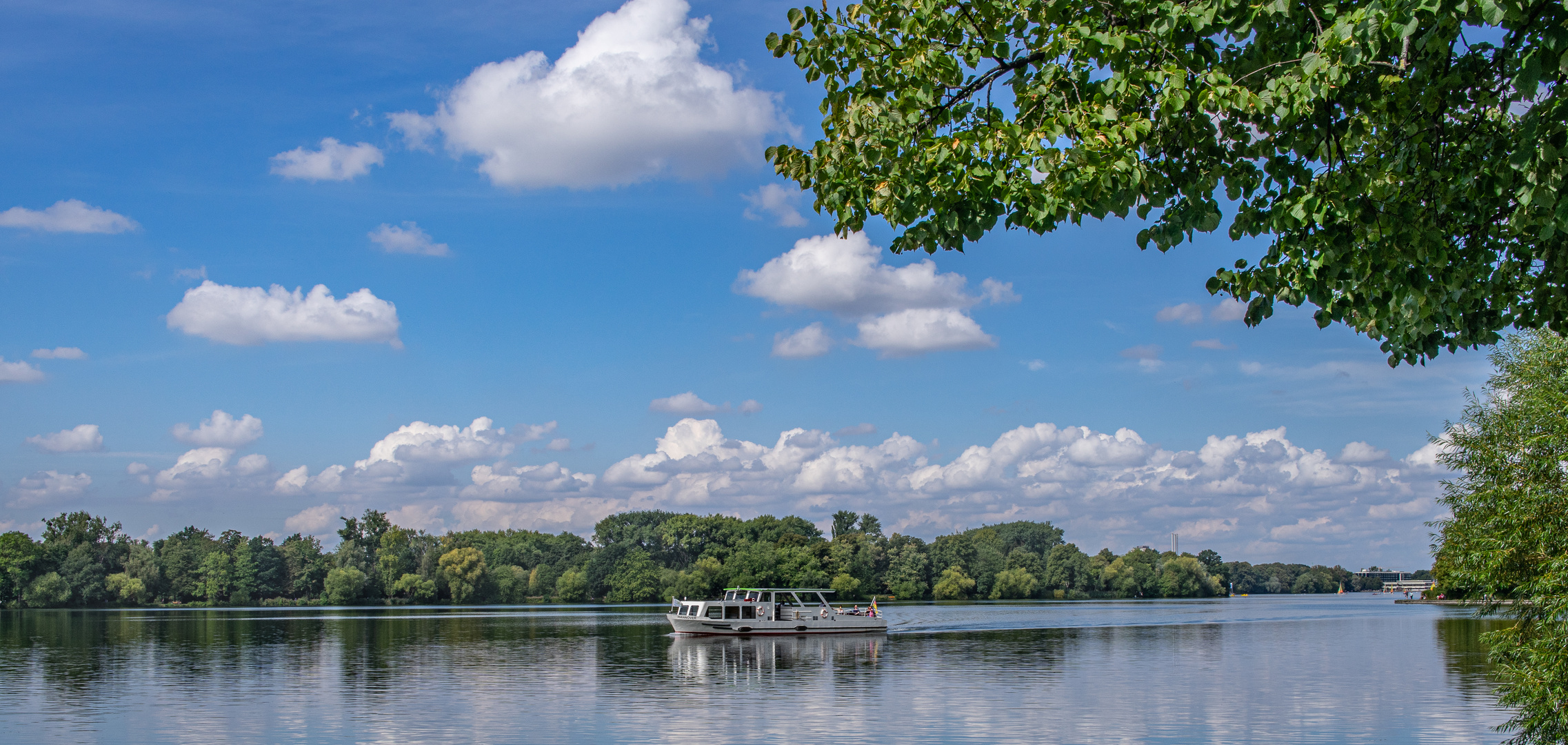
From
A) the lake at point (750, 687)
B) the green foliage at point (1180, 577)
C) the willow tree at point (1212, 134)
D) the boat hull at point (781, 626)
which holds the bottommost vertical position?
the green foliage at point (1180, 577)

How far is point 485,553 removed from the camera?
174625 millimetres

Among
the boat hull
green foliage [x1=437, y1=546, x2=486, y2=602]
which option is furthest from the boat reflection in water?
green foliage [x1=437, y1=546, x2=486, y2=602]

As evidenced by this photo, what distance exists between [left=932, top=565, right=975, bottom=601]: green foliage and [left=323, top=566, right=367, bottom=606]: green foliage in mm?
80232

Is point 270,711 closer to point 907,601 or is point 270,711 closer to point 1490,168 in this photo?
point 1490,168

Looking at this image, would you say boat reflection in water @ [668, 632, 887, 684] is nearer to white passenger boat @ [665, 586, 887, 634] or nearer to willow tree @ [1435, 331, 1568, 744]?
white passenger boat @ [665, 586, 887, 634]

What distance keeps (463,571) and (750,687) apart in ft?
423

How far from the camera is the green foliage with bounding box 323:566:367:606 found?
15725 cm

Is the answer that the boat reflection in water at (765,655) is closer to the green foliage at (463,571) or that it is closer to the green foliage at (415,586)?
the green foliage at (463,571)

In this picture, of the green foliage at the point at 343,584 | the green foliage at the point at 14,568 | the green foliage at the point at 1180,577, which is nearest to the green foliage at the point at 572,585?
the green foliage at the point at 343,584

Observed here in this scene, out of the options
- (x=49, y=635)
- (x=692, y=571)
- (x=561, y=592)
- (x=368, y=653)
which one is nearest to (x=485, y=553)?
(x=561, y=592)

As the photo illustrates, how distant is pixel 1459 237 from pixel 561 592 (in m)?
153

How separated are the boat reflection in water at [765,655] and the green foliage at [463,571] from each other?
313 feet

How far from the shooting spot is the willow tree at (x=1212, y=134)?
9844 millimetres

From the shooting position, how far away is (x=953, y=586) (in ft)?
525
